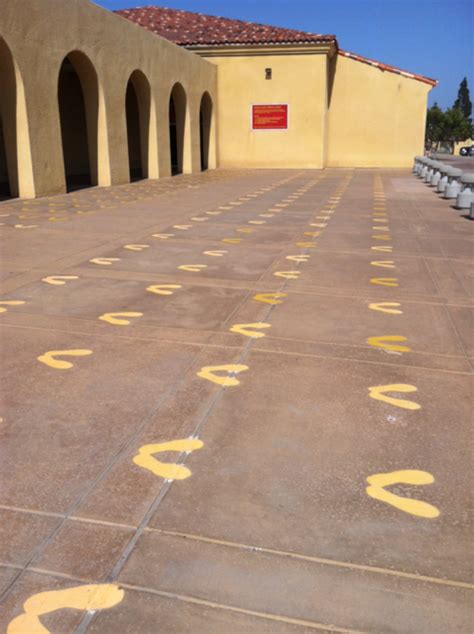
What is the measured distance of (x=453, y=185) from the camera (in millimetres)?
16125

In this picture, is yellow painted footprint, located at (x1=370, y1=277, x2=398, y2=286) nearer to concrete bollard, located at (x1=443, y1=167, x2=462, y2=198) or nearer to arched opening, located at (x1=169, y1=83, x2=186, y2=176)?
concrete bollard, located at (x1=443, y1=167, x2=462, y2=198)

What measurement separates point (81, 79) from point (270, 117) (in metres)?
14.3

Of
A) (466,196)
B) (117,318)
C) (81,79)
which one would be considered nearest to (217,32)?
(81,79)

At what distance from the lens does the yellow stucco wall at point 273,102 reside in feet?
98.2

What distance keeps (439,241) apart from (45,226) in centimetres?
707

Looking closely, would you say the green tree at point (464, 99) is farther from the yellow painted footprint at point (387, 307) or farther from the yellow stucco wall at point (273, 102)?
the yellow painted footprint at point (387, 307)

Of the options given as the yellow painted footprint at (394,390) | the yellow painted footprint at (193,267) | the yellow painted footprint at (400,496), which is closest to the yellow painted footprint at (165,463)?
the yellow painted footprint at (400,496)

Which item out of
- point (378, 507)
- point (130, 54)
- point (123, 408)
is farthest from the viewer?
point (130, 54)

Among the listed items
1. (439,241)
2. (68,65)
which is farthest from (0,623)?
(68,65)

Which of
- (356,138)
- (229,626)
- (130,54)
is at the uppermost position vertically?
(130,54)

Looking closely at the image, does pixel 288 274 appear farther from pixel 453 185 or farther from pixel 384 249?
pixel 453 185

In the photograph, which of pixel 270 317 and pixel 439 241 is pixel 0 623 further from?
pixel 439 241

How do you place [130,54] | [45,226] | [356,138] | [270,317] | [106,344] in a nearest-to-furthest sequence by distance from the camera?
[106,344] < [270,317] < [45,226] < [130,54] < [356,138]

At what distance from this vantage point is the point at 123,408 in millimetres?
3641
